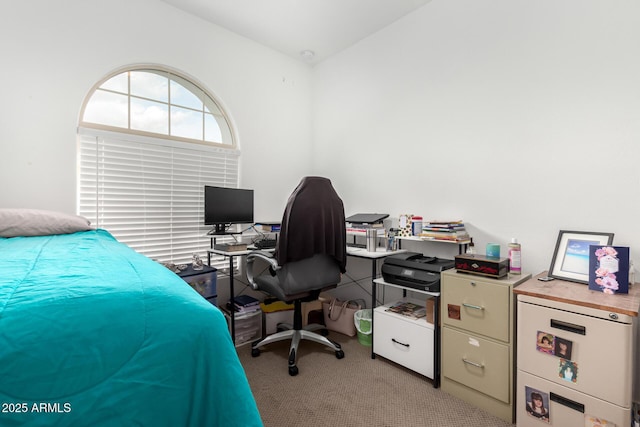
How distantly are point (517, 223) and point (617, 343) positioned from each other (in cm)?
99

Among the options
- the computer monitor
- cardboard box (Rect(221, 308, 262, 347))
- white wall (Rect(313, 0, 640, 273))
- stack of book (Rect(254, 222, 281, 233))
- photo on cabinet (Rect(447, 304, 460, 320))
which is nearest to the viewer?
white wall (Rect(313, 0, 640, 273))

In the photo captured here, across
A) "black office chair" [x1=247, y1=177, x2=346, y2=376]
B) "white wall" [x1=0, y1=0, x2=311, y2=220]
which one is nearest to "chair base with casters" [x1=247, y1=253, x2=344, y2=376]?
"black office chair" [x1=247, y1=177, x2=346, y2=376]

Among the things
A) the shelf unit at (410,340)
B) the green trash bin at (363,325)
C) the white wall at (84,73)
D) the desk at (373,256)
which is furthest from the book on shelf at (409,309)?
the white wall at (84,73)

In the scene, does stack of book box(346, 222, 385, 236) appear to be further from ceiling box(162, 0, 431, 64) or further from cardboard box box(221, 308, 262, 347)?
ceiling box(162, 0, 431, 64)

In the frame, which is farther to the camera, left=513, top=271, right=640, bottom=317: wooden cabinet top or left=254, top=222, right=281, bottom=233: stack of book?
left=254, top=222, right=281, bottom=233: stack of book

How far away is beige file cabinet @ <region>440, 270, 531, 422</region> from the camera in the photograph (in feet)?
5.70

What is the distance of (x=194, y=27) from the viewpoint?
288 cm

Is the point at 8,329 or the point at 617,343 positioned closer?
the point at 8,329

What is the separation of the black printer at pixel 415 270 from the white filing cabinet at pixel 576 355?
54 cm

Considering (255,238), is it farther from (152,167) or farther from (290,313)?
(152,167)

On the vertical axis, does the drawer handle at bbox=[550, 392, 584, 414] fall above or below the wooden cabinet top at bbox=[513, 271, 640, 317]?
below

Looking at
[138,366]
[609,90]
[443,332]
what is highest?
[609,90]

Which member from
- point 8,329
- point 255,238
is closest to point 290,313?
point 255,238

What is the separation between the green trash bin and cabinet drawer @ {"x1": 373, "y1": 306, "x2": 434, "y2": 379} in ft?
0.74
